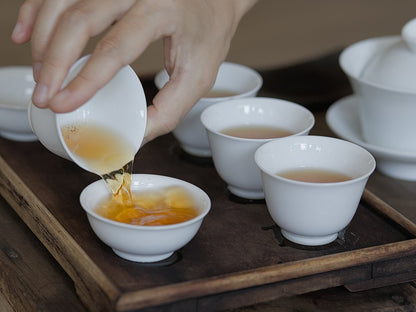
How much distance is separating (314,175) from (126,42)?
32cm

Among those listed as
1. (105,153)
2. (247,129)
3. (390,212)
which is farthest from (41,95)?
(390,212)

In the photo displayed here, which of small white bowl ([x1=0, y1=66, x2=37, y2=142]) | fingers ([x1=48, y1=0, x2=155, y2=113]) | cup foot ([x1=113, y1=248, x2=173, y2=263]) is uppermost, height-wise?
fingers ([x1=48, y1=0, x2=155, y2=113])

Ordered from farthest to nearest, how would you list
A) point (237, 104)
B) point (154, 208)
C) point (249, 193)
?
point (237, 104), point (249, 193), point (154, 208)

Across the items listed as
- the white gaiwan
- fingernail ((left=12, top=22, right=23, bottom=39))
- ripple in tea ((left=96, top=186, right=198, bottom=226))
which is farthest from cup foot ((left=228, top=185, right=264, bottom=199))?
fingernail ((left=12, top=22, right=23, bottom=39))

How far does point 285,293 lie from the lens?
899 millimetres

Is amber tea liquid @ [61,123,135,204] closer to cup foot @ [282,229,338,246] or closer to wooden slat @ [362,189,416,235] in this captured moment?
cup foot @ [282,229,338,246]

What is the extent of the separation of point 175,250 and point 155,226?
0.18 feet

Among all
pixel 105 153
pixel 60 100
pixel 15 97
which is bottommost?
pixel 15 97

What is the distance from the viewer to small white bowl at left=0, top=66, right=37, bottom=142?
1.25m

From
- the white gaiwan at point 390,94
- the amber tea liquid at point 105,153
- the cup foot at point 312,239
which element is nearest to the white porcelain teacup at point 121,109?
the amber tea liquid at point 105,153

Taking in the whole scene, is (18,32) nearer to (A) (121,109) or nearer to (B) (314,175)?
(A) (121,109)

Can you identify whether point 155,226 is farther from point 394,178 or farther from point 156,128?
point 394,178

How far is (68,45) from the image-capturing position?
88 cm

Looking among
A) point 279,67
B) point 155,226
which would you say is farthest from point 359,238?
point 279,67
